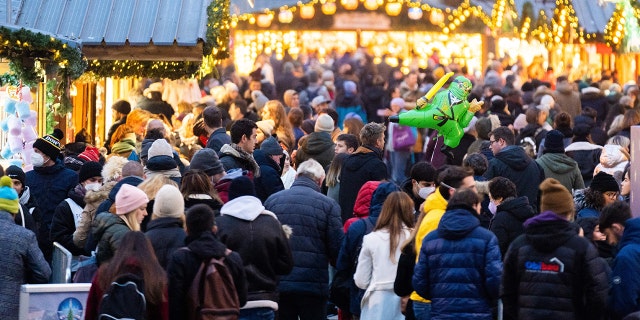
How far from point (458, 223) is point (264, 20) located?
30829 mm

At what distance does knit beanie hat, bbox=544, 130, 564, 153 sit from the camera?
49.5ft

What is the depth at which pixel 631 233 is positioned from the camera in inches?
381

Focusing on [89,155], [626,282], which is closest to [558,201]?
[626,282]

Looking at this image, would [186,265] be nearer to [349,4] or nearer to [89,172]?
[89,172]

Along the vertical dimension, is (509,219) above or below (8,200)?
below

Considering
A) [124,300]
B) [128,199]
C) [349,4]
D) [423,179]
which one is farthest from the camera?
[349,4]

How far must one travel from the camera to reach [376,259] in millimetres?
10844

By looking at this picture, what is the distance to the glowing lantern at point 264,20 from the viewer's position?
3983 cm

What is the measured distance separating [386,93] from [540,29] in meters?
8.75

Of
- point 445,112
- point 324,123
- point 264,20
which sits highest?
point 264,20

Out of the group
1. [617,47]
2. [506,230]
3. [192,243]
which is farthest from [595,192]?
[617,47]

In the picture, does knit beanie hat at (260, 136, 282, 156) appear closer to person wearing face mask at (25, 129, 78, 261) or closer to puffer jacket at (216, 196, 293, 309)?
person wearing face mask at (25, 129, 78, 261)

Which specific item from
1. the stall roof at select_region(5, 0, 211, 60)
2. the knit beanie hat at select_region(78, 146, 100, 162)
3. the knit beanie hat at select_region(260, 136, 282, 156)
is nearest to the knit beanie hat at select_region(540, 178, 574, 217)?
the knit beanie hat at select_region(260, 136, 282, 156)

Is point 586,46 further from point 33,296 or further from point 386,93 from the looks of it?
point 33,296
